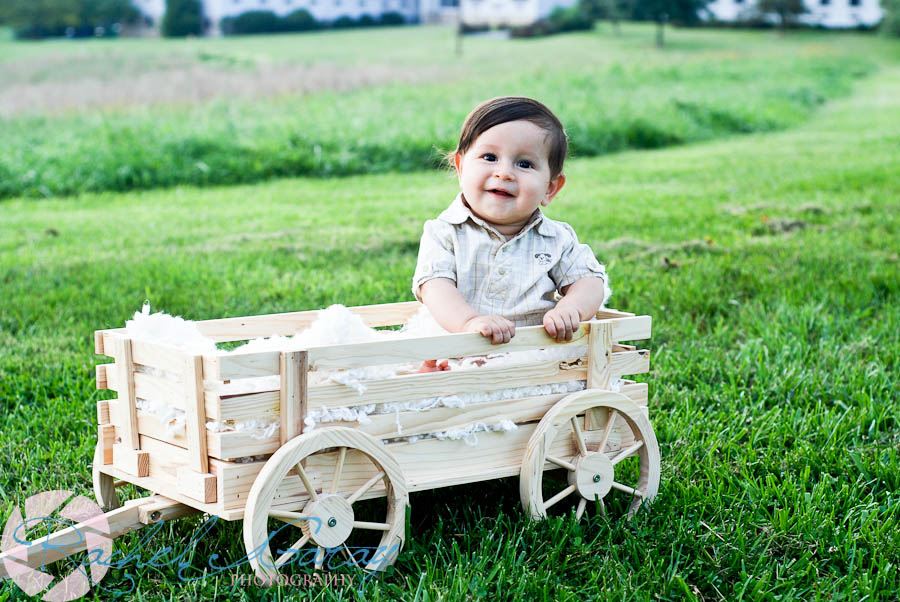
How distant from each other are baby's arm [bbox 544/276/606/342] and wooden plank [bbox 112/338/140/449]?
1.13 metres

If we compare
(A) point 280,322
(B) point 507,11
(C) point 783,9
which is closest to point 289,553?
(A) point 280,322

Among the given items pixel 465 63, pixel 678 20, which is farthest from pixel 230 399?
pixel 678 20

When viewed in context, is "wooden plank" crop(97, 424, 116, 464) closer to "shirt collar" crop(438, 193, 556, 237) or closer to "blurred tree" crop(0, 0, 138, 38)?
"shirt collar" crop(438, 193, 556, 237)

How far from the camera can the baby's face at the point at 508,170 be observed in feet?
Result: 9.23

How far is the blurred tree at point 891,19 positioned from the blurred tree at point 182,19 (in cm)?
3729

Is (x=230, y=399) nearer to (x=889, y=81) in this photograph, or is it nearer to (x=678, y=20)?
(x=889, y=81)

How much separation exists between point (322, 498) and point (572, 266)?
3.79ft

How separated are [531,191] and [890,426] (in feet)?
5.56

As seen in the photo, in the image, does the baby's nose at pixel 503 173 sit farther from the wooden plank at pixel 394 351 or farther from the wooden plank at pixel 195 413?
the wooden plank at pixel 195 413

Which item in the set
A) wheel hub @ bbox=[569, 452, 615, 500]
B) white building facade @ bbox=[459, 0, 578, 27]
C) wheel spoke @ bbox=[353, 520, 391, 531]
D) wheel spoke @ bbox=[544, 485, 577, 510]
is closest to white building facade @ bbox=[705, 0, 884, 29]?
white building facade @ bbox=[459, 0, 578, 27]

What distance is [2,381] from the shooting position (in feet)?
12.1

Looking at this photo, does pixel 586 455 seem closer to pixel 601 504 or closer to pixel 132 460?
pixel 601 504

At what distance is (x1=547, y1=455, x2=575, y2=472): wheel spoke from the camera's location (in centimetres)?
268

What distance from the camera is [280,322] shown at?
3104mm
